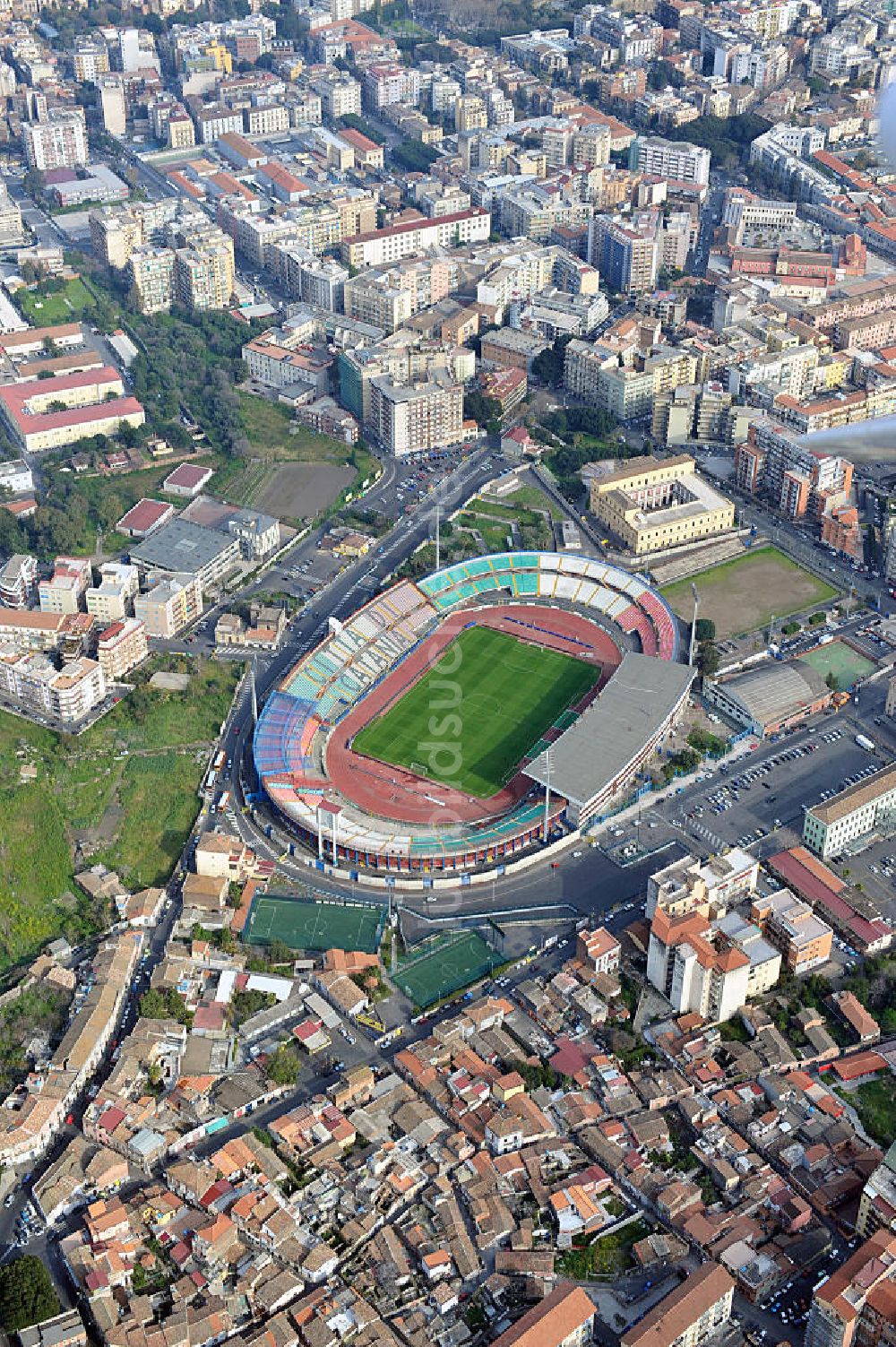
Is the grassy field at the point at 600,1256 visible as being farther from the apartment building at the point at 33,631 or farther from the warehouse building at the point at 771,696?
the apartment building at the point at 33,631

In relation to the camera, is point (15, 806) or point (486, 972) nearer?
point (486, 972)

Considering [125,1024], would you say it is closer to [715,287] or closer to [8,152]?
[715,287]

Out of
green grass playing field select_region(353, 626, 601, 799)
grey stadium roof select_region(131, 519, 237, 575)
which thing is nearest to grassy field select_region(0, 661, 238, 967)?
grey stadium roof select_region(131, 519, 237, 575)

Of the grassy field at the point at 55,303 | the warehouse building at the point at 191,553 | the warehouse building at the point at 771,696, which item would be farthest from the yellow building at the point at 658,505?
the grassy field at the point at 55,303

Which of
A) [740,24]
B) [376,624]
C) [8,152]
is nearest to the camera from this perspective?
[376,624]

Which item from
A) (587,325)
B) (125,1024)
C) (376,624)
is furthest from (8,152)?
(125,1024)

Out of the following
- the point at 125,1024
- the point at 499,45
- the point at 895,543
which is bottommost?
the point at 125,1024

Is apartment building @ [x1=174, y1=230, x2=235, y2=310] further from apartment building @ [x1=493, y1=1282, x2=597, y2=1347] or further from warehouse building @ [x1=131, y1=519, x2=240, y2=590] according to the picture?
apartment building @ [x1=493, y1=1282, x2=597, y2=1347]
